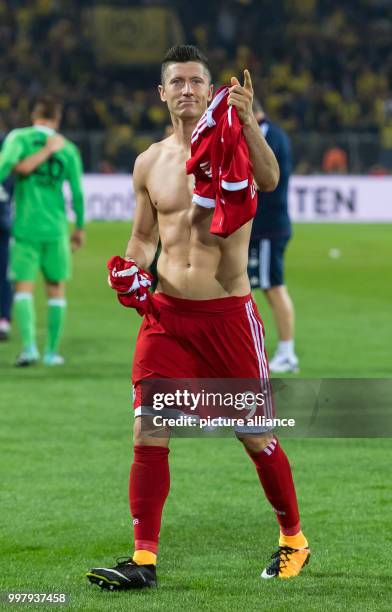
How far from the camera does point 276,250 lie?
10812 mm

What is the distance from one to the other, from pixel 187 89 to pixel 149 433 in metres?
1.42

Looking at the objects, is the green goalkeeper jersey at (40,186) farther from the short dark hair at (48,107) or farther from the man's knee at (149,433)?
the man's knee at (149,433)

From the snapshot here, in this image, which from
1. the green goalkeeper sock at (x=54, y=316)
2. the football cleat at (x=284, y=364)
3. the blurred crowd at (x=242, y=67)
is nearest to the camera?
the football cleat at (x=284, y=364)

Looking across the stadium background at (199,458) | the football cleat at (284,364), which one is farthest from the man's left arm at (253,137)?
the football cleat at (284,364)

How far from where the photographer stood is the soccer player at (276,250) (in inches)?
421

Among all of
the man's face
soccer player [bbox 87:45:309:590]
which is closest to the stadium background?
soccer player [bbox 87:45:309:590]

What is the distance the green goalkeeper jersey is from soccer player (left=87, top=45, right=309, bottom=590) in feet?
18.8

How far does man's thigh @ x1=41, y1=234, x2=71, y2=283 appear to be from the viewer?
11133 mm

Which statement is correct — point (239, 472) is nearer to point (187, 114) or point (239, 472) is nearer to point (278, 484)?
point (278, 484)

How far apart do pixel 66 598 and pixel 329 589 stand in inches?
40.1

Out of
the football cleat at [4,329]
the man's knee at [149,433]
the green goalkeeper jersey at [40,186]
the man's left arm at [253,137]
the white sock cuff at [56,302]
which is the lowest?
the football cleat at [4,329]

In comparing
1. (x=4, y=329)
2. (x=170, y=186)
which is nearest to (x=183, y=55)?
(x=170, y=186)

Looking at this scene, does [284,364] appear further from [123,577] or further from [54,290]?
[123,577]

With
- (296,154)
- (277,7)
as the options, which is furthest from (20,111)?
(277,7)
